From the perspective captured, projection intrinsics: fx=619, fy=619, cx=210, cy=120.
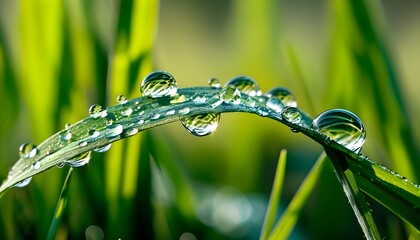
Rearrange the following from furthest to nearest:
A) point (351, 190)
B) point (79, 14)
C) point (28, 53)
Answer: point (79, 14) → point (28, 53) → point (351, 190)

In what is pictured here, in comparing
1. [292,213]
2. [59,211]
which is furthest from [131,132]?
[292,213]

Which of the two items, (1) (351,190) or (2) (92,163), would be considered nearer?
(1) (351,190)

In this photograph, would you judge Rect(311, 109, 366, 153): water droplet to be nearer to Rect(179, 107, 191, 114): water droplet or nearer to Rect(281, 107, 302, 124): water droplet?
Rect(281, 107, 302, 124): water droplet

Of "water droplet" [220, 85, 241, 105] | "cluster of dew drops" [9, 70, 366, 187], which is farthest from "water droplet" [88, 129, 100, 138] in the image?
"water droplet" [220, 85, 241, 105]

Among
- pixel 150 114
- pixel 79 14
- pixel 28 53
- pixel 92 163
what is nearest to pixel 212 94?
pixel 150 114

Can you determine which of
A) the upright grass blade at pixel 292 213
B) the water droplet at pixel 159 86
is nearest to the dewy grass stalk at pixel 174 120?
the water droplet at pixel 159 86

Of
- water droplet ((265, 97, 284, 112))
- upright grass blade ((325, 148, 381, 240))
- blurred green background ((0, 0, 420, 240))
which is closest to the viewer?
upright grass blade ((325, 148, 381, 240))

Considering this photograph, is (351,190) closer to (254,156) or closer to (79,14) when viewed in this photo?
(254,156)
